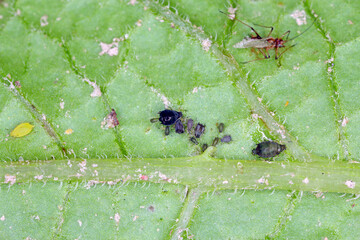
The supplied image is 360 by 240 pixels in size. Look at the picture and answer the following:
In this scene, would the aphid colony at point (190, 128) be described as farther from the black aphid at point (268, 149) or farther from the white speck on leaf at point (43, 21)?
the white speck on leaf at point (43, 21)

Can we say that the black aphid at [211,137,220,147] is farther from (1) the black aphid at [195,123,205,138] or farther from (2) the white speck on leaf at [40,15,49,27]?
(2) the white speck on leaf at [40,15,49,27]

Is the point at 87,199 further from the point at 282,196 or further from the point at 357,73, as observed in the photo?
the point at 357,73

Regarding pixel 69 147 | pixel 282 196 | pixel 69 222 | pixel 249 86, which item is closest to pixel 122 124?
pixel 69 147

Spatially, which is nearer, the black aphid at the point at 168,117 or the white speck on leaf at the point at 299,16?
the black aphid at the point at 168,117

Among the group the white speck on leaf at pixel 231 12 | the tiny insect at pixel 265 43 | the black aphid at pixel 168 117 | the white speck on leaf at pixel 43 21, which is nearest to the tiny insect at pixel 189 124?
the black aphid at pixel 168 117

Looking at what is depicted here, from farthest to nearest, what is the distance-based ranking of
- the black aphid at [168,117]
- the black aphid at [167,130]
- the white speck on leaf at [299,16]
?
the white speck on leaf at [299,16]
the black aphid at [167,130]
the black aphid at [168,117]

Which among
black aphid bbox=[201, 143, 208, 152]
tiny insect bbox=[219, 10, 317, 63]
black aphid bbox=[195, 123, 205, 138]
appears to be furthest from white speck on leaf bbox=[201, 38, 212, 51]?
black aphid bbox=[201, 143, 208, 152]

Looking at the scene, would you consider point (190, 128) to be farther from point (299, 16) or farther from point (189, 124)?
point (299, 16)
